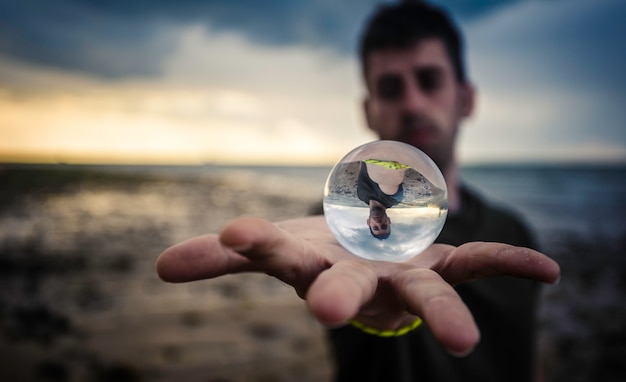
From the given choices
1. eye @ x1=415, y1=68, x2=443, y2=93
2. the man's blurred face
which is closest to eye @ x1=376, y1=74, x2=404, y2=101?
the man's blurred face

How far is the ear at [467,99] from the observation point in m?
4.49

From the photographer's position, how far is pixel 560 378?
482 centimetres

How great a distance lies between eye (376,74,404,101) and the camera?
3906 mm

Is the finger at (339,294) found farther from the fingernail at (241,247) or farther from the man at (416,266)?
the fingernail at (241,247)

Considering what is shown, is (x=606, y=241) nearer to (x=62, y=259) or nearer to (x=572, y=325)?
(x=572, y=325)

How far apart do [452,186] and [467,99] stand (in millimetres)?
1037

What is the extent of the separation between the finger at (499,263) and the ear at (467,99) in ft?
11.2

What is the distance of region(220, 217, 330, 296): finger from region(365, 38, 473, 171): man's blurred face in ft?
8.74

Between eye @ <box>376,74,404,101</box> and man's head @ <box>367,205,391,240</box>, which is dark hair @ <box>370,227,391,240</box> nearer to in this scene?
man's head @ <box>367,205,391,240</box>

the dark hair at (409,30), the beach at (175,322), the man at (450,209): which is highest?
the dark hair at (409,30)

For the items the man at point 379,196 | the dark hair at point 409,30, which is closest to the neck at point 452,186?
the dark hair at point 409,30

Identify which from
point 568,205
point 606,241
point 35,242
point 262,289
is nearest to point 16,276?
point 35,242

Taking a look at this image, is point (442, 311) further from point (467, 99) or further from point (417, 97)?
point (467, 99)

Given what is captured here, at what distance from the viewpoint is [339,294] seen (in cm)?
109
